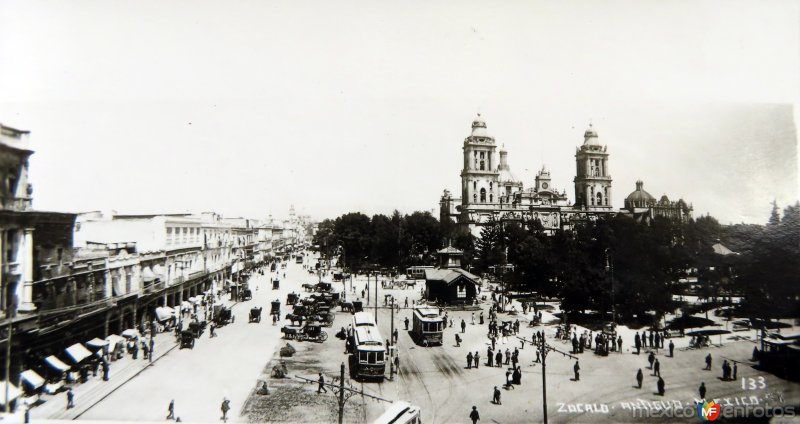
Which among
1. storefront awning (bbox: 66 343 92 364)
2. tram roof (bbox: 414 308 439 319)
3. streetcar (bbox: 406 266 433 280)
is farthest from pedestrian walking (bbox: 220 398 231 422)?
streetcar (bbox: 406 266 433 280)

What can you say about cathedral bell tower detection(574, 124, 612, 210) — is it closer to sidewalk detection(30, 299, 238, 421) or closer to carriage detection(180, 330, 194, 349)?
carriage detection(180, 330, 194, 349)

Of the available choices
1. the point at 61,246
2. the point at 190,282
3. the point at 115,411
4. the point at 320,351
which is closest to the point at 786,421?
the point at 320,351

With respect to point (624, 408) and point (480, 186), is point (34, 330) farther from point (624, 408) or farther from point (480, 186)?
point (480, 186)

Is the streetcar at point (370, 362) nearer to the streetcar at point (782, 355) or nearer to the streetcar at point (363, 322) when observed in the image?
the streetcar at point (363, 322)

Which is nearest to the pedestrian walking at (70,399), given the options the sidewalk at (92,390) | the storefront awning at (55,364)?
the sidewalk at (92,390)

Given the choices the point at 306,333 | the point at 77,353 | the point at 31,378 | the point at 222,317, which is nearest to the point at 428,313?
the point at 306,333
